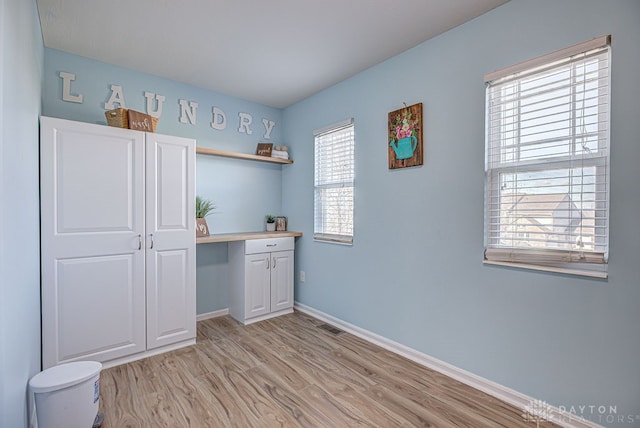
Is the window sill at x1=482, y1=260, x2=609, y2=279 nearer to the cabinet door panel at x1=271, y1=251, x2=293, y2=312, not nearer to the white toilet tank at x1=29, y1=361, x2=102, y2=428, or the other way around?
the cabinet door panel at x1=271, y1=251, x2=293, y2=312

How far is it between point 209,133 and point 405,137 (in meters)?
2.17

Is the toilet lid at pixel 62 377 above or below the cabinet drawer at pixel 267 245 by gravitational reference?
below

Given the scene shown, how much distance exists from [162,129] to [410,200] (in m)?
2.54

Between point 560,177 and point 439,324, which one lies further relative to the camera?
point 439,324

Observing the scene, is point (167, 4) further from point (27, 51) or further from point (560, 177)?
point (560, 177)

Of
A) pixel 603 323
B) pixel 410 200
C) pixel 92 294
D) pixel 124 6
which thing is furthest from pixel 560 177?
pixel 92 294

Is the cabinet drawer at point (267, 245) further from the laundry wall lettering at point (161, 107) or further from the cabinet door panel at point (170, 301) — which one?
the laundry wall lettering at point (161, 107)

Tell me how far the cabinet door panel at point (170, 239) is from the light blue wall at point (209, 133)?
0.63 m

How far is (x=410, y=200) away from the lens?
252 cm

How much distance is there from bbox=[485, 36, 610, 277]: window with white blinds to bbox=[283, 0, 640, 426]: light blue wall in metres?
0.06

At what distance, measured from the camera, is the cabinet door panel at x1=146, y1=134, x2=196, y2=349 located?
254cm

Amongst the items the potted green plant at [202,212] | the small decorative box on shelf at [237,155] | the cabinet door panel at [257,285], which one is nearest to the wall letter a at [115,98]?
the small decorative box on shelf at [237,155]

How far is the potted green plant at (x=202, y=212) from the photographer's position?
3.12 m

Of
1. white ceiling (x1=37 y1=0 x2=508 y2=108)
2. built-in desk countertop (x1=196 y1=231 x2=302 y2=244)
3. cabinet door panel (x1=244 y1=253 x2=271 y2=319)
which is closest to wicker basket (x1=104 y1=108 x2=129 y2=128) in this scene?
white ceiling (x1=37 y1=0 x2=508 y2=108)
